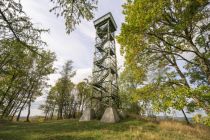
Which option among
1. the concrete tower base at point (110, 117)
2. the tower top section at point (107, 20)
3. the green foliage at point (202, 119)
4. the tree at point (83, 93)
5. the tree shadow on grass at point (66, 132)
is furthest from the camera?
the tree at point (83, 93)

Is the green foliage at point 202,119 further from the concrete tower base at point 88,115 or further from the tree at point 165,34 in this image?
the concrete tower base at point 88,115

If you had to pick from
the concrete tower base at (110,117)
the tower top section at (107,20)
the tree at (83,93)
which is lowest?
the concrete tower base at (110,117)

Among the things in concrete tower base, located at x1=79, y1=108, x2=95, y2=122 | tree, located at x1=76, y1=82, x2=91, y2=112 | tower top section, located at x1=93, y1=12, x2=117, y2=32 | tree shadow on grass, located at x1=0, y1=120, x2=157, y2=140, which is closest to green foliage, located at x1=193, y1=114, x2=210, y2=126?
tree shadow on grass, located at x1=0, y1=120, x2=157, y2=140

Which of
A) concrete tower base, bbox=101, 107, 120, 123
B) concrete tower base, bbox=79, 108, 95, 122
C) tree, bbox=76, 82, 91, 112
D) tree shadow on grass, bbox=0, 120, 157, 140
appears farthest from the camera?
tree, bbox=76, 82, 91, 112

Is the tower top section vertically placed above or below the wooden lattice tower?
above

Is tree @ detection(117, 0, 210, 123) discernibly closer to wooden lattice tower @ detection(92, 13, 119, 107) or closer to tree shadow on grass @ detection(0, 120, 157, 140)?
tree shadow on grass @ detection(0, 120, 157, 140)

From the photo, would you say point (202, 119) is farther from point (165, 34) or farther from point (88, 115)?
point (88, 115)

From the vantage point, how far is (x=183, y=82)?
1040 cm

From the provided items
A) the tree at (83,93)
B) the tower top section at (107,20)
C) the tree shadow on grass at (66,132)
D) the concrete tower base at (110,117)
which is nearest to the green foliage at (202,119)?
the tree shadow on grass at (66,132)

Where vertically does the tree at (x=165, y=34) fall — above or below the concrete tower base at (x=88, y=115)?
above

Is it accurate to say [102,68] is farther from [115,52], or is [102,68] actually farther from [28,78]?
[28,78]

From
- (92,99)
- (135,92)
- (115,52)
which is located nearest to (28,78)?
(92,99)

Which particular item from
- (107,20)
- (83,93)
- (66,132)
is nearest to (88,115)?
(66,132)

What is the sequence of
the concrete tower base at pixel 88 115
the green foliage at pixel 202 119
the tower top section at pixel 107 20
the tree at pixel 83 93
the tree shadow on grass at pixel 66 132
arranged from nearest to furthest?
the green foliage at pixel 202 119 → the tree shadow on grass at pixel 66 132 → the concrete tower base at pixel 88 115 → the tower top section at pixel 107 20 → the tree at pixel 83 93
